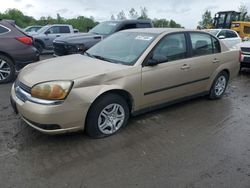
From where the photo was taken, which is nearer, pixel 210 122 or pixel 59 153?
pixel 59 153

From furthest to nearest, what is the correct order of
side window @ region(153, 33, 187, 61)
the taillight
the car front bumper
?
the taillight
side window @ region(153, 33, 187, 61)
the car front bumper

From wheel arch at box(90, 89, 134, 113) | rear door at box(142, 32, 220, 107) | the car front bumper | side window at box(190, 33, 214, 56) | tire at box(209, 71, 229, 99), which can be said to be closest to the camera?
the car front bumper

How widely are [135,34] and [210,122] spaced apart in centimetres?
204

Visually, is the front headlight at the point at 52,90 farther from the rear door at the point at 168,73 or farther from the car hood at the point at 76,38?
the car hood at the point at 76,38

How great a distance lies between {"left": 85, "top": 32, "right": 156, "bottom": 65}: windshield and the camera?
4.32 m

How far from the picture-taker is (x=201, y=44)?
5.35m

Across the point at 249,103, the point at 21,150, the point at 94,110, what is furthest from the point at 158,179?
Answer: the point at 249,103


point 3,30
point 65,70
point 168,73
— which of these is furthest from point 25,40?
point 168,73

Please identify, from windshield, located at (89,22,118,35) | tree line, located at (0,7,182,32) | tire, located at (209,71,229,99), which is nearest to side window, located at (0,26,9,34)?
windshield, located at (89,22,118,35)

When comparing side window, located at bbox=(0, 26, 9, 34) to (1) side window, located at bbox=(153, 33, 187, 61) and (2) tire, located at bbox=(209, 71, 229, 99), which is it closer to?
(1) side window, located at bbox=(153, 33, 187, 61)

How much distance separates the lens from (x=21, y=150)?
3.50m

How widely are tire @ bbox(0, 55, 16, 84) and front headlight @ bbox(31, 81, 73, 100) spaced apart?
3757 millimetres

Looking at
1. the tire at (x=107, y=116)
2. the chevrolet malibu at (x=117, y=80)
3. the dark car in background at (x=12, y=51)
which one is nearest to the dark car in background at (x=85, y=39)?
the dark car in background at (x=12, y=51)

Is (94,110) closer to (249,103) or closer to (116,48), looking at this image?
(116,48)
